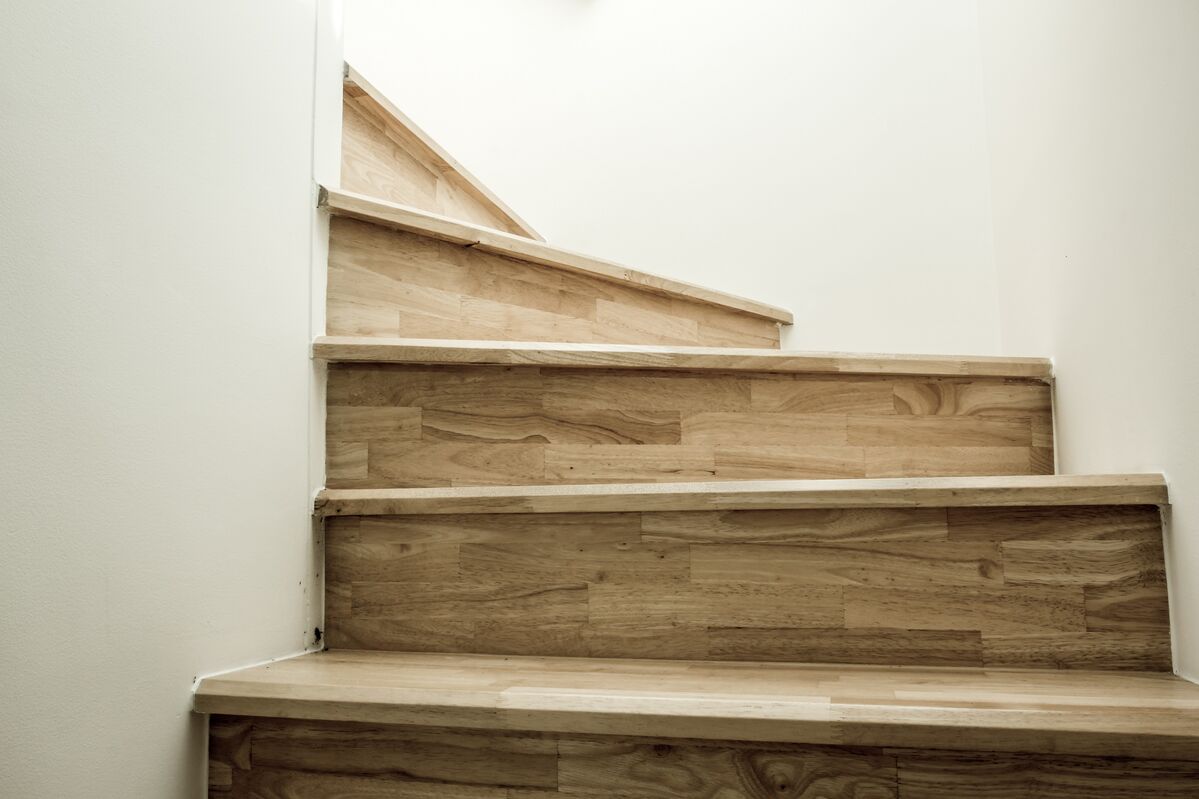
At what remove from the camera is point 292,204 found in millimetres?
1027

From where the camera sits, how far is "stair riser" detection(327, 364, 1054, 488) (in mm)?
1046

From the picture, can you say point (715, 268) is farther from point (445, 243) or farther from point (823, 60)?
point (445, 243)

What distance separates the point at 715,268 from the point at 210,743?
4.65 feet

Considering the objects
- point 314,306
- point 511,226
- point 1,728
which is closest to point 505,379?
point 314,306

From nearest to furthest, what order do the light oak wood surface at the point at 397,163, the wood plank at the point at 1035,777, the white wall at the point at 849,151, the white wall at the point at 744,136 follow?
the wood plank at the point at 1035,777 → the white wall at the point at 849,151 → the light oak wood surface at the point at 397,163 → the white wall at the point at 744,136

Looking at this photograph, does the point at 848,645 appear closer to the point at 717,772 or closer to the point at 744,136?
the point at 717,772

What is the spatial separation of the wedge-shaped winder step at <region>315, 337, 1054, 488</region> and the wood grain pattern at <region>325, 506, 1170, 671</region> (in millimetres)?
113

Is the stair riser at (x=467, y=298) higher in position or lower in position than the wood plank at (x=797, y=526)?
higher

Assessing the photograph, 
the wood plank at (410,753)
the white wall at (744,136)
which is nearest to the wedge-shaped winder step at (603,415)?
the wood plank at (410,753)

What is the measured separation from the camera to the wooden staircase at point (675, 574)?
0.68 meters

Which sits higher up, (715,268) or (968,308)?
(715,268)

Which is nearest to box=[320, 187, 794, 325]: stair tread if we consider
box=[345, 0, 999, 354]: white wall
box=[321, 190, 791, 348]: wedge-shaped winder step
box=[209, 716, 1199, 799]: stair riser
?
box=[321, 190, 791, 348]: wedge-shaped winder step

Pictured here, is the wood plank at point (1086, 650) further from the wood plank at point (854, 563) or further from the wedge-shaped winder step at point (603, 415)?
the wedge-shaped winder step at point (603, 415)

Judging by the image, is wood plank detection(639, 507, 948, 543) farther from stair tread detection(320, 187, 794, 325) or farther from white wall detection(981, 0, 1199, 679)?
stair tread detection(320, 187, 794, 325)
